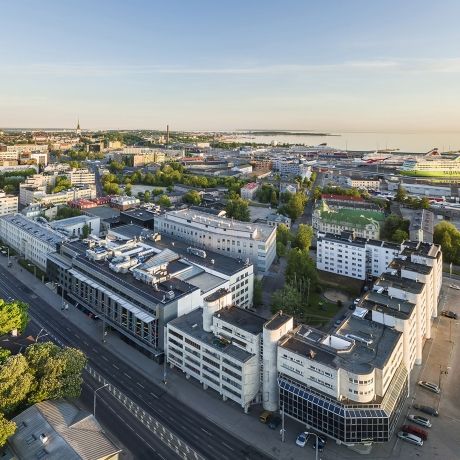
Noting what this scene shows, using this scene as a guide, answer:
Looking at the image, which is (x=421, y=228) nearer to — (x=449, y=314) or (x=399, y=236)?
(x=399, y=236)

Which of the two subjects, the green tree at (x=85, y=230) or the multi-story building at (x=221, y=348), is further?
the green tree at (x=85, y=230)

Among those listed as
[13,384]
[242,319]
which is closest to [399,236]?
[242,319]

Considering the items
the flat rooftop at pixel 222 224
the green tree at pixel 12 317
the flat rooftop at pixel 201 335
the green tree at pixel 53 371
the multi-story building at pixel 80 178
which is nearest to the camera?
the green tree at pixel 53 371

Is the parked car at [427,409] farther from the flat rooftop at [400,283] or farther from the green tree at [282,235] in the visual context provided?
the green tree at [282,235]

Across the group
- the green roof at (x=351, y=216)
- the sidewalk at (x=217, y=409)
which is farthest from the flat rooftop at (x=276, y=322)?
the green roof at (x=351, y=216)

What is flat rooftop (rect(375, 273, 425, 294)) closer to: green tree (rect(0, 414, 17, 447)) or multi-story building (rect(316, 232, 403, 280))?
multi-story building (rect(316, 232, 403, 280))

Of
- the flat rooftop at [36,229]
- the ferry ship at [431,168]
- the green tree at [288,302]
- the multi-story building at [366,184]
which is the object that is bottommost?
the green tree at [288,302]

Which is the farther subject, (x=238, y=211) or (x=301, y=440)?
(x=238, y=211)

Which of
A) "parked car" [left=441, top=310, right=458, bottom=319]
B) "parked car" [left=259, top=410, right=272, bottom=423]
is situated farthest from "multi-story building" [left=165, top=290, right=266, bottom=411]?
"parked car" [left=441, top=310, right=458, bottom=319]
